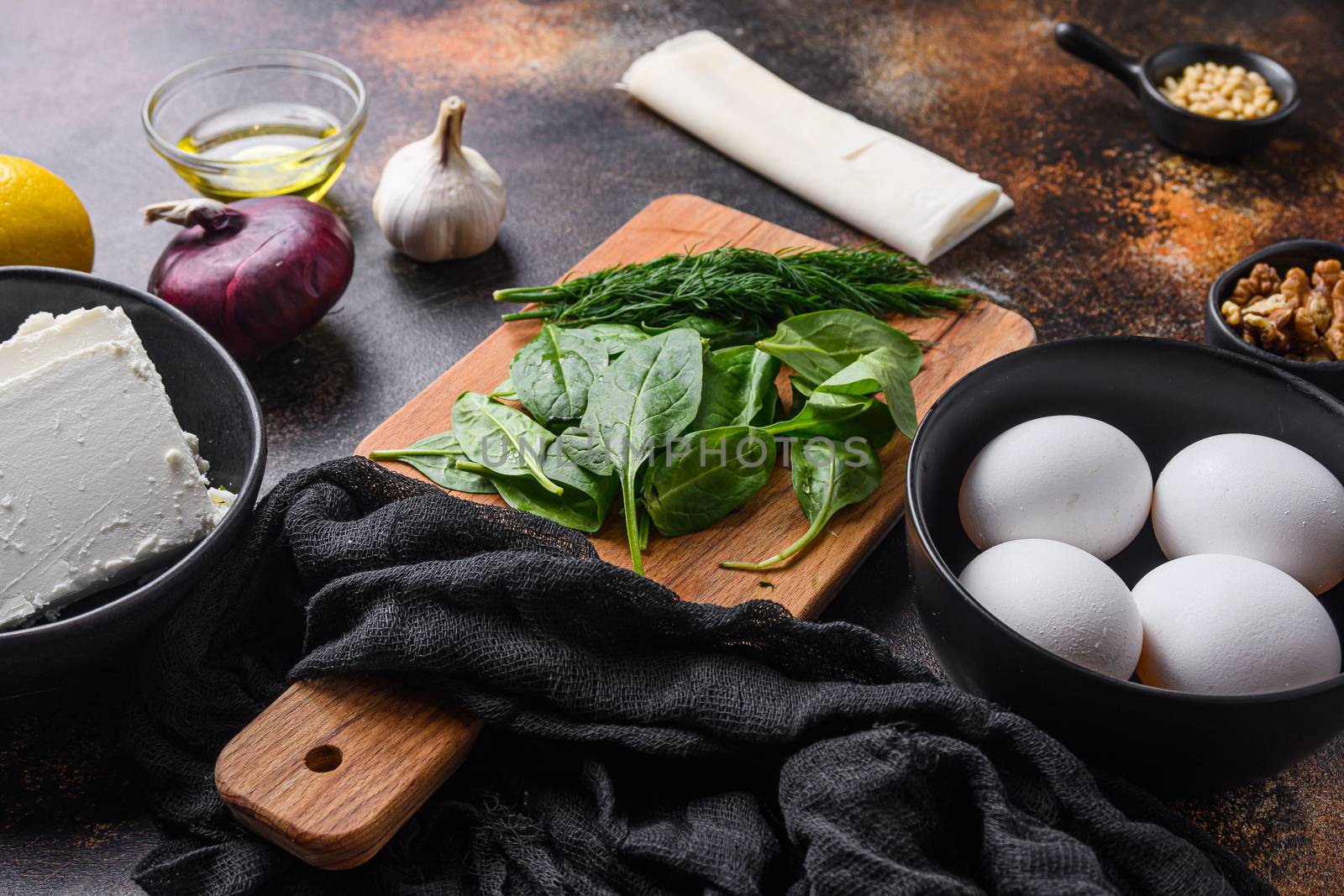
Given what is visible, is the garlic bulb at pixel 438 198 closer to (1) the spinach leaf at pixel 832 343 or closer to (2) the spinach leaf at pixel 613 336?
(2) the spinach leaf at pixel 613 336

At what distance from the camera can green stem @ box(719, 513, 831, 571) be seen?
95cm

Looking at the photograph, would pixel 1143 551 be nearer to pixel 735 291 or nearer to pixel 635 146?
pixel 735 291

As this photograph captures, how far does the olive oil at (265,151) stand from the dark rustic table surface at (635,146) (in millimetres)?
75

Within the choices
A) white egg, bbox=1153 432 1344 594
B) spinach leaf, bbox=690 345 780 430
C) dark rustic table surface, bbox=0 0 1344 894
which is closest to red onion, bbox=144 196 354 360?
dark rustic table surface, bbox=0 0 1344 894

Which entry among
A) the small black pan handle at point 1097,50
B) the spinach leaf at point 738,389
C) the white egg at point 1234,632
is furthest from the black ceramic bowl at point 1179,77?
the white egg at point 1234,632

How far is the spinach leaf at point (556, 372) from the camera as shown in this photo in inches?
40.4

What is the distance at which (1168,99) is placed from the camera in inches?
60.3

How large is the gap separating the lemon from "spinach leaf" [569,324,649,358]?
21.1 inches

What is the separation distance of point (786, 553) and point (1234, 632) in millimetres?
350

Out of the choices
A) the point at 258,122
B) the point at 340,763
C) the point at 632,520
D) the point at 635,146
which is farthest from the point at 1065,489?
the point at 258,122

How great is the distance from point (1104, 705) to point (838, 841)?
0.20 metres

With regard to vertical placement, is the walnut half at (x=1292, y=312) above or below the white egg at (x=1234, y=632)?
below

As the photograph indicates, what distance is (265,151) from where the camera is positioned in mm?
1393

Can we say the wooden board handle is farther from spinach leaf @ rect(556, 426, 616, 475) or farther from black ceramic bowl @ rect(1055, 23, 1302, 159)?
black ceramic bowl @ rect(1055, 23, 1302, 159)
